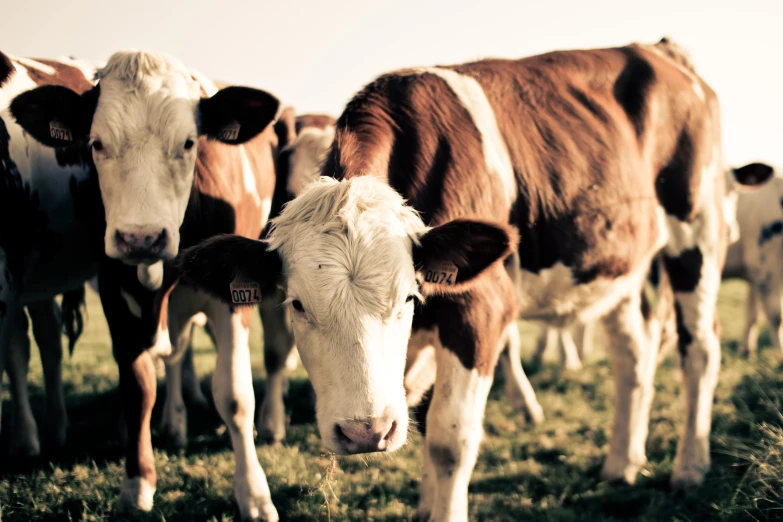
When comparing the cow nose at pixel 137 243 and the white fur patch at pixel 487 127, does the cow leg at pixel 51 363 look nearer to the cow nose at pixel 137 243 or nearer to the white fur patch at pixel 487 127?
the cow nose at pixel 137 243

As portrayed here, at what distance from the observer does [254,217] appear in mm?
4543

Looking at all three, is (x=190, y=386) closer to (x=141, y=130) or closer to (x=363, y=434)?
(x=141, y=130)

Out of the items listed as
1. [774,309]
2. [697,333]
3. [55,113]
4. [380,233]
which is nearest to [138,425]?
[55,113]

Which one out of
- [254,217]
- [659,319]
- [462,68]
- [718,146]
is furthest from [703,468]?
[254,217]

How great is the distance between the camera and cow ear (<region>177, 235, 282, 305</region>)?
3043mm

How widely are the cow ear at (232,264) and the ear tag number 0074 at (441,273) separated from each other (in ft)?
2.16

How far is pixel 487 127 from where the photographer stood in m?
4.02

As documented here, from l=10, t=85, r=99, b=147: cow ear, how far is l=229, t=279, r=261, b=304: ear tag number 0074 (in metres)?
1.53

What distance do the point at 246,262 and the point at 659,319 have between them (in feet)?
14.4

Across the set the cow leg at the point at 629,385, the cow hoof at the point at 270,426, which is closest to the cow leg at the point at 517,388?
the cow leg at the point at 629,385

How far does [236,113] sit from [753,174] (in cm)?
465

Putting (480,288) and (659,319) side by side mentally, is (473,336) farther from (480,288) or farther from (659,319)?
(659,319)

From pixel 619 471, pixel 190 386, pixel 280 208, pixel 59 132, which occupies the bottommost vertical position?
pixel 190 386

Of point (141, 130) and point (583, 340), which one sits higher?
point (141, 130)
